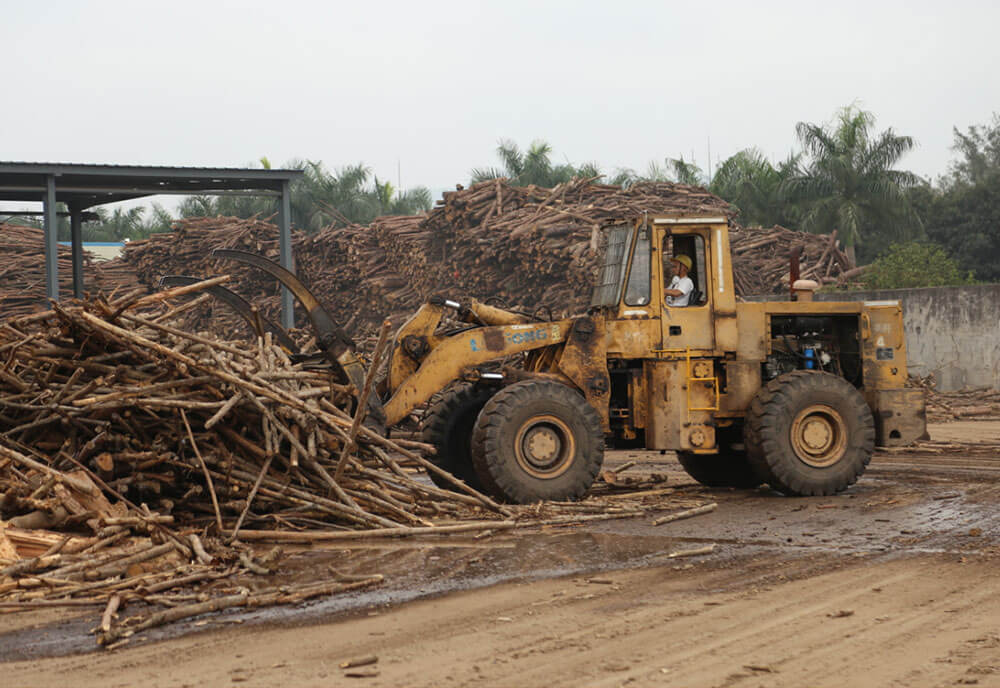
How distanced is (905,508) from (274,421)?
6.01 m

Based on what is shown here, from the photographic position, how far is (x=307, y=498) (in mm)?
10055

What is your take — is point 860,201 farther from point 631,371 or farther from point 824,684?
point 824,684

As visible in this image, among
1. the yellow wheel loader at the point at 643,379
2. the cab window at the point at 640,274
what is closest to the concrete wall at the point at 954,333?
the yellow wheel loader at the point at 643,379

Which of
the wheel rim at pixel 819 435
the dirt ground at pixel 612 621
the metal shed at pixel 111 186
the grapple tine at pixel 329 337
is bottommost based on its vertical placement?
the dirt ground at pixel 612 621

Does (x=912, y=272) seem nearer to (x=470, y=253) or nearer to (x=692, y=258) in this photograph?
(x=470, y=253)

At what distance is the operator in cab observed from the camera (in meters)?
12.6

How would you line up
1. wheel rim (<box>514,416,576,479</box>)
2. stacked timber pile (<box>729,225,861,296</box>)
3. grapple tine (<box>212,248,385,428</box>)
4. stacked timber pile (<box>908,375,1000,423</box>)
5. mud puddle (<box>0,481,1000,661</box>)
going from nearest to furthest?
1. mud puddle (<box>0,481,1000,661</box>)
2. grapple tine (<box>212,248,385,428</box>)
3. wheel rim (<box>514,416,576,479</box>)
4. stacked timber pile (<box>908,375,1000,423</box>)
5. stacked timber pile (<box>729,225,861,296</box>)

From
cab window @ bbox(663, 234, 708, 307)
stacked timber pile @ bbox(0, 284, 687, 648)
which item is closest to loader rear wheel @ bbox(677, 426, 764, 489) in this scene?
cab window @ bbox(663, 234, 708, 307)

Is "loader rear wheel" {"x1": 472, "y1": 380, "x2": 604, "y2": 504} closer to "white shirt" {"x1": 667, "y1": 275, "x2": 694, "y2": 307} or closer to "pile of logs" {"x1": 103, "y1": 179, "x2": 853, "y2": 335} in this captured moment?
"white shirt" {"x1": 667, "y1": 275, "x2": 694, "y2": 307}

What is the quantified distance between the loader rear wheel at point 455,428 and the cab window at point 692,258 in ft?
7.36

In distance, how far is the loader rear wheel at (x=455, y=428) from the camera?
41.7 ft

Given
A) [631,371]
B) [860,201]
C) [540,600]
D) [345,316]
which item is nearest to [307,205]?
[860,201]

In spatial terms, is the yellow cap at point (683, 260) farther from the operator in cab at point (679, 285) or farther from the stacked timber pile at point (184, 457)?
the stacked timber pile at point (184, 457)

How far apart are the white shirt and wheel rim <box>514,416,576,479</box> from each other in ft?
6.10
